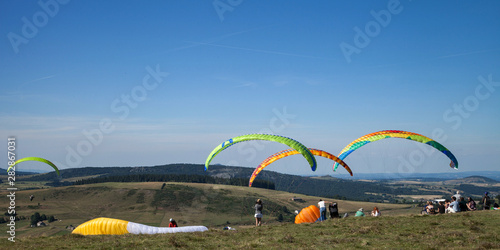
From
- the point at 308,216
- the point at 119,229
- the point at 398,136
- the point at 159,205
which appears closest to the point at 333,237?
the point at 308,216

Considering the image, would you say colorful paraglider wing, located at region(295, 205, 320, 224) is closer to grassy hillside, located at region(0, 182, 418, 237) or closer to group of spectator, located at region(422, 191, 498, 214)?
group of spectator, located at region(422, 191, 498, 214)

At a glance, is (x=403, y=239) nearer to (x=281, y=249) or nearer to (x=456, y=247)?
(x=456, y=247)

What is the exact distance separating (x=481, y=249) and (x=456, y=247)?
1031 millimetres

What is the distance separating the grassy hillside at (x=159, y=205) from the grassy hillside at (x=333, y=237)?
2998 inches

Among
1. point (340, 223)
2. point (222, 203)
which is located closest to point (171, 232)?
point (340, 223)

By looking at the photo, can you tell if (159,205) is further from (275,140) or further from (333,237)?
(333,237)

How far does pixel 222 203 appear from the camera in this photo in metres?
134

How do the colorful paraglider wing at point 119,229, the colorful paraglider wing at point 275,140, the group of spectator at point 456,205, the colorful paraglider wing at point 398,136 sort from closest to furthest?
the colorful paraglider wing at point 119,229
the group of spectator at point 456,205
the colorful paraglider wing at point 275,140
the colorful paraglider wing at point 398,136

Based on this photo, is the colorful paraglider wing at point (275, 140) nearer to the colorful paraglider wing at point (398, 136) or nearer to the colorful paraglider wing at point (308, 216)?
the colorful paraglider wing at point (308, 216)

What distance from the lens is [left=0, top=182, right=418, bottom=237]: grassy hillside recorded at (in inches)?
4286

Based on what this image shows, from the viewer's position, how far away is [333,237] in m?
21.3

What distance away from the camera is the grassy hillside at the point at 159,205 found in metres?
109

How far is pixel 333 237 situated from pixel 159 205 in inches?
4649

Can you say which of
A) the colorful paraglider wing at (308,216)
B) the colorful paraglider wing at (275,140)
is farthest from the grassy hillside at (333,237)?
the colorful paraglider wing at (275,140)
